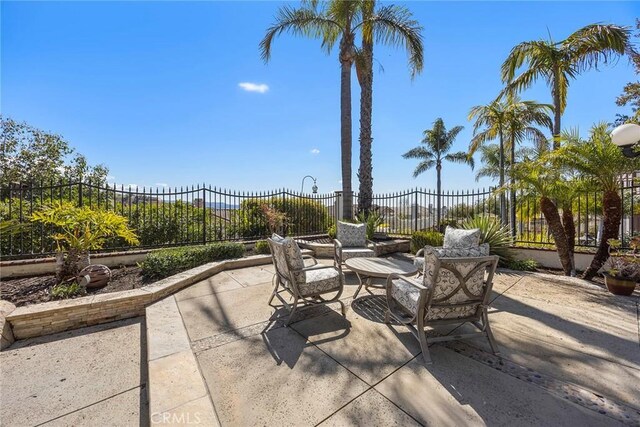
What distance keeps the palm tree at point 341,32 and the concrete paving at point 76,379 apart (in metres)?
6.68

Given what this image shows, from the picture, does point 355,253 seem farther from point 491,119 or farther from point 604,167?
point 491,119

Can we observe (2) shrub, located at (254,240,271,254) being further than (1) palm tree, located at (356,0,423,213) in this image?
No

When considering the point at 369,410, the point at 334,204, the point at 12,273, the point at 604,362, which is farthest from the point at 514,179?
the point at 12,273

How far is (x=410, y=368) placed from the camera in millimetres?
2355

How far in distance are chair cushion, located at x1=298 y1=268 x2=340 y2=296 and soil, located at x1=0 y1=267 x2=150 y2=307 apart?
125 inches

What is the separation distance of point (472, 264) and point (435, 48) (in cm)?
832

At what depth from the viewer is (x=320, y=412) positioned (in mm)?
1861

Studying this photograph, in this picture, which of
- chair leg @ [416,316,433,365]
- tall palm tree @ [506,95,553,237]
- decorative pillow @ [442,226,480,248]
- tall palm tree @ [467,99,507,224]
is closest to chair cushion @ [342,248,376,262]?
decorative pillow @ [442,226,480,248]

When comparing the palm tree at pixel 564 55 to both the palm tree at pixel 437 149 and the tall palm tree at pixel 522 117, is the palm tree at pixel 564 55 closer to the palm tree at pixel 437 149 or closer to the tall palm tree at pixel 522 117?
the tall palm tree at pixel 522 117

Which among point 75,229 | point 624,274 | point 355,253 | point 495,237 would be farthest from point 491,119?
point 75,229

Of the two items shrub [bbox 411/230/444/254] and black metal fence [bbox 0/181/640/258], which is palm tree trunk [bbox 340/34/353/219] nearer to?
black metal fence [bbox 0/181/640/258]

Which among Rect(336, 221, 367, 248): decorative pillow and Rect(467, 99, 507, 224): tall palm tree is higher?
Rect(467, 99, 507, 224): tall palm tree

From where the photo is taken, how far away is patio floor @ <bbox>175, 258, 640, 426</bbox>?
1.85 m

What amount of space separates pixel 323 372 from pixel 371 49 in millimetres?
9475
